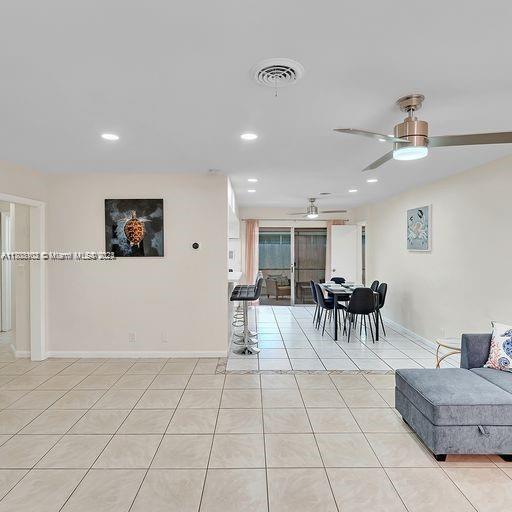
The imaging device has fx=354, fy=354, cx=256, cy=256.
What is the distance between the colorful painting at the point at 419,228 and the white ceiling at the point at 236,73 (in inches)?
71.0

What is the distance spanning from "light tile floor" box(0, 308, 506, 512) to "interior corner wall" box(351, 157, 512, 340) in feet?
4.87

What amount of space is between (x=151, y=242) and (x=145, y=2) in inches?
138

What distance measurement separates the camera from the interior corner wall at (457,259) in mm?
3879

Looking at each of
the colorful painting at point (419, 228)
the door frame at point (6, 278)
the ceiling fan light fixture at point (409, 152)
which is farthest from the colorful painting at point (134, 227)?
the colorful painting at point (419, 228)

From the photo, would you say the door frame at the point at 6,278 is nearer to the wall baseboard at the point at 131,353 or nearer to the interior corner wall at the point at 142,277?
Result: the interior corner wall at the point at 142,277

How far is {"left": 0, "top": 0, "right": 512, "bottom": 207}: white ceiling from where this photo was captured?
4.88ft

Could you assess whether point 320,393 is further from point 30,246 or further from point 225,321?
point 30,246

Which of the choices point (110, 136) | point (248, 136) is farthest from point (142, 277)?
point (248, 136)

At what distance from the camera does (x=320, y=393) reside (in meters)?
3.55

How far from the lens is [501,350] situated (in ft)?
9.93

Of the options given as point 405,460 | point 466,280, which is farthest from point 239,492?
point 466,280

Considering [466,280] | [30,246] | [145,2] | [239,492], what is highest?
[145,2]

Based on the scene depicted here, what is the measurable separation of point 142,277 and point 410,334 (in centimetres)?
438

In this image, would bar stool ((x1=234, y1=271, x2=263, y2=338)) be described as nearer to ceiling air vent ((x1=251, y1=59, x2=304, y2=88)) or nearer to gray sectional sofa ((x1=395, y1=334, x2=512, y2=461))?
gray sectional sofa ((x1=395, y1=334, x2=512, y2=461))
